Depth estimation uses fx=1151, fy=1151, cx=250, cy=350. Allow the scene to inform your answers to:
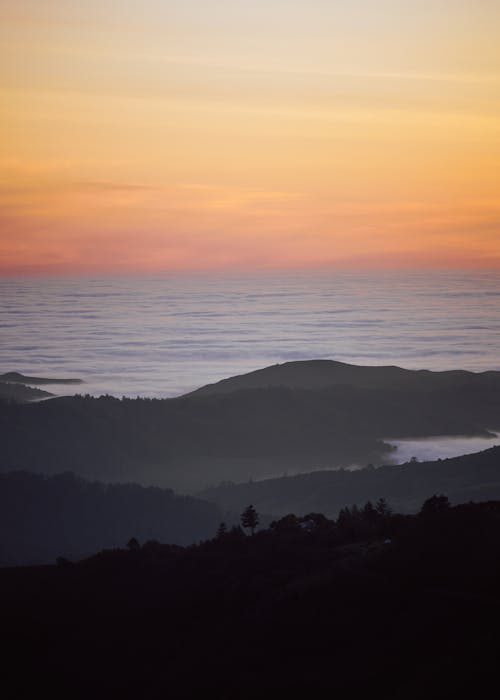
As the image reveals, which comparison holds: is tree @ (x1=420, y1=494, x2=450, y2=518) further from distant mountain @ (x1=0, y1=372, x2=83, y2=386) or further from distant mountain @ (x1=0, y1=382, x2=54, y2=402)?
distant mountain @ (x1=0, y1=372, x2=83, y2=386)

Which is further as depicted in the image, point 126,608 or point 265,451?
point 265,451

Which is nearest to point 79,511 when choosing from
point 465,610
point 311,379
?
point 465,610

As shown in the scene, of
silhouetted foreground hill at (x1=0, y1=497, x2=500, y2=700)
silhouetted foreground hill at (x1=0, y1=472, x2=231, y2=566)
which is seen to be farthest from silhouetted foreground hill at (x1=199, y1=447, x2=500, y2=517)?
silhouetted foreground hill at (x1=0, y1=497, x2=500, y2=700)

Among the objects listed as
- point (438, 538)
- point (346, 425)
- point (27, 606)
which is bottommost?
point (27, 606)

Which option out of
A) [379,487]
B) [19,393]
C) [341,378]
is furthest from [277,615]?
[341,378]

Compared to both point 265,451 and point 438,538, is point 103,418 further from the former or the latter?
point 438,538

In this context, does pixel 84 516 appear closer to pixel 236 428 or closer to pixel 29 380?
pixel 236 428

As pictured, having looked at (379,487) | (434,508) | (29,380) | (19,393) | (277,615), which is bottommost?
(277,615)
